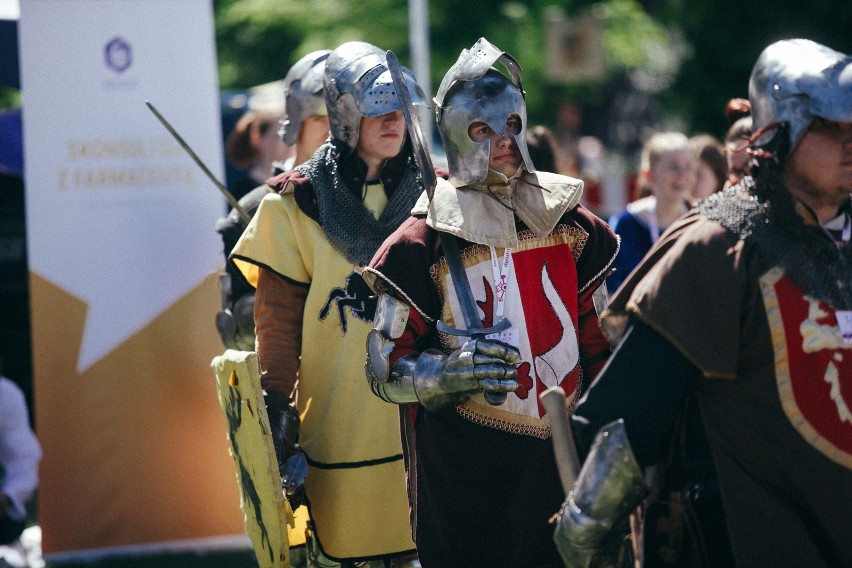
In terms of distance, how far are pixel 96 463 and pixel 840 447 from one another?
399cm

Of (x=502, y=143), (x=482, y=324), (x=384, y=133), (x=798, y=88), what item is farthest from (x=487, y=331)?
(x=384, y=133)

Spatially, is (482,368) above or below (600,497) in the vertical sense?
above

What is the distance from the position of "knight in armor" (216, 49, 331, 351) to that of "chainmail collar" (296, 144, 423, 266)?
551mm

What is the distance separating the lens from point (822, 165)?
8.81ft

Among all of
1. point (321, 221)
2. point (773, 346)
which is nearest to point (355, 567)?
point (321, 221)

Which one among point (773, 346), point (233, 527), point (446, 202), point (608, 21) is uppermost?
point (608, 21)

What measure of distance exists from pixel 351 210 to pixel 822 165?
178cm

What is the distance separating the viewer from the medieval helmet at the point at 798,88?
2.62 meters

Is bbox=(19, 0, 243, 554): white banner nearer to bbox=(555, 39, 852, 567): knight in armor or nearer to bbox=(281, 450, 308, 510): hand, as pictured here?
bbox=(281, 450, 308, 510): hand

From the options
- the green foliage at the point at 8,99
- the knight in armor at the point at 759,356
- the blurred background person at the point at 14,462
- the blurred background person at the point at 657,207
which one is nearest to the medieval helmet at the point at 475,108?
the knight in armor at the point at 759,356

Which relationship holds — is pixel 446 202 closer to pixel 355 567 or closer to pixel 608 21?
pixel 355 567

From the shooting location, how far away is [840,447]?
2.59m

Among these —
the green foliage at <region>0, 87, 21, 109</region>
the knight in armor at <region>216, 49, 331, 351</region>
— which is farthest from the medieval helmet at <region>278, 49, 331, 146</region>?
the green foliage at <region>0, 87, 21, 109</region>

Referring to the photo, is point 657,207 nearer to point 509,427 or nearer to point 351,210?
point 351,210
